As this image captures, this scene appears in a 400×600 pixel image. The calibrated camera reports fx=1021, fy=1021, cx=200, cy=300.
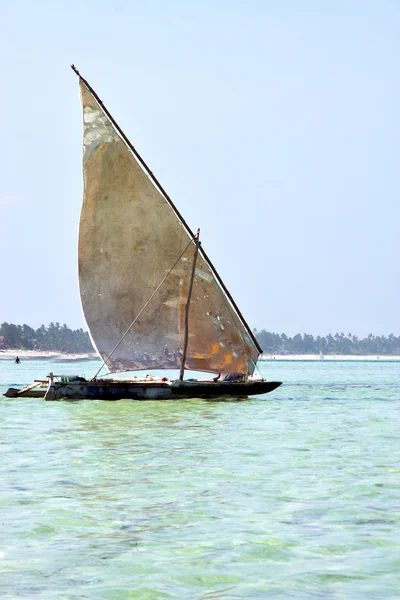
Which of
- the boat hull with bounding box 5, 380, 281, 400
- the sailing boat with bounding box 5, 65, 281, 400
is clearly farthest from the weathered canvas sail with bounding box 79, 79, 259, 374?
the boat hull with bounding box 5, 380, 281, 400

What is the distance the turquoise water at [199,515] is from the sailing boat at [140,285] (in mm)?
12956

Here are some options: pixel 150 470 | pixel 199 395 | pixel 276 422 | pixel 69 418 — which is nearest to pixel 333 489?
pixel 150 470

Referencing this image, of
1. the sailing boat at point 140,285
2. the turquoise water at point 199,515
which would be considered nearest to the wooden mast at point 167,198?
the sailing boat at point 140,285

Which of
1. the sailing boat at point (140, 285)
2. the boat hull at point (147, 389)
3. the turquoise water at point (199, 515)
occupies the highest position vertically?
the sailing boat at point (140, 285)

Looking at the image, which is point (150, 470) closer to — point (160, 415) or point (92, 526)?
point (92, 526)

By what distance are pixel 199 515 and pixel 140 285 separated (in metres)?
28.3

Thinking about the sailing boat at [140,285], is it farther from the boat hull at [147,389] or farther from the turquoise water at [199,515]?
the turquoise water at [199,515]

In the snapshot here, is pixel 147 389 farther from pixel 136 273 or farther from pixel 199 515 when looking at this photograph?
pixel 199 515

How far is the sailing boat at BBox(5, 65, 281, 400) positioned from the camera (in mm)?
42812

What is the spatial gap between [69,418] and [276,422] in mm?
7463

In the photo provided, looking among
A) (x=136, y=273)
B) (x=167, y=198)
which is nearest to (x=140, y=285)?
(x=136, y=273)

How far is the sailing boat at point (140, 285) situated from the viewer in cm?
4281

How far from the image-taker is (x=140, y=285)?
43406mm

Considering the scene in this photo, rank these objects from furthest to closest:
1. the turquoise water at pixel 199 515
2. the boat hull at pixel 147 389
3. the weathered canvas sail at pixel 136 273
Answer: the weathered canvas sail at pixel 136 273 < the boat hull at pixel 147 389 < the turquoise water at pixel 199 515
